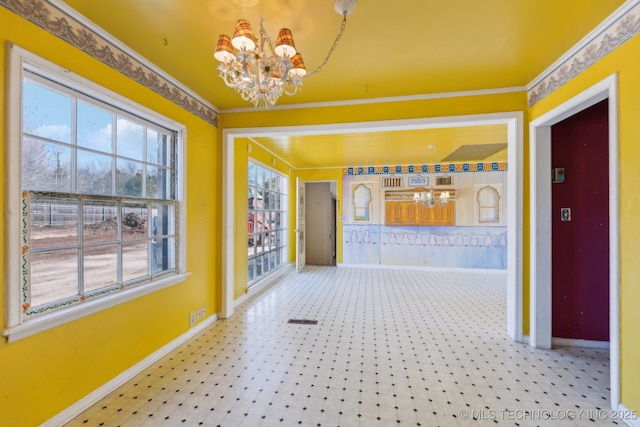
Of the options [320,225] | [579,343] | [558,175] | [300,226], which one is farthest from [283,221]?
[579,343]

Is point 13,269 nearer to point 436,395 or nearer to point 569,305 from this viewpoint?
point 436,395

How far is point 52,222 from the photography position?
1.72 metres

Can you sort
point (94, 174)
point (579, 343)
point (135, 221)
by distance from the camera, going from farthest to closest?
point (579, 343), point (135, 221), point (94, 174)

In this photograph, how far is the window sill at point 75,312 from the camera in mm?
1491

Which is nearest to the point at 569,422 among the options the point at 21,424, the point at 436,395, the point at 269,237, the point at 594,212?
the point at 436,395

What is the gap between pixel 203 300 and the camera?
10.5 ft

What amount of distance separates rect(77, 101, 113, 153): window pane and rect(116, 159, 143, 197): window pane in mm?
158

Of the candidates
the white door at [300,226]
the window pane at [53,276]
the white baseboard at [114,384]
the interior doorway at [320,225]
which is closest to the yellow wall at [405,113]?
the window pane at [53,276]

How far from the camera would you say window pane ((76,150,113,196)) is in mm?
1895

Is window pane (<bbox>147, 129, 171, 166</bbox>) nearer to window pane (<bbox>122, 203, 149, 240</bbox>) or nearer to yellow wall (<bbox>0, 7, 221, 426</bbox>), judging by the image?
yellow wall (<bbox>0, 7, 221, 426</bbox>)

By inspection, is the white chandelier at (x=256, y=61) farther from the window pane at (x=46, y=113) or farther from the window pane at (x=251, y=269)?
the window pane at (x=251, y=269)

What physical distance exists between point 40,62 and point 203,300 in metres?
2.53

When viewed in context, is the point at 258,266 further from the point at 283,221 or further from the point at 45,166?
the point at 45,166

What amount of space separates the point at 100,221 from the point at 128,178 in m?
0.44
